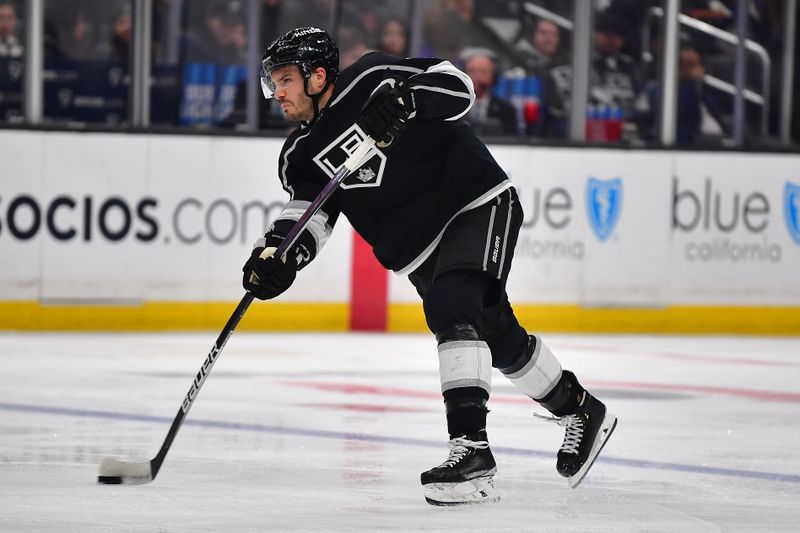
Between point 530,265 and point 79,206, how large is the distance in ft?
8.48

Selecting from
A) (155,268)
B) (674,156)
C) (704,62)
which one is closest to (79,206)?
(155,268)

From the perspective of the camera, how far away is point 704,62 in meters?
10.4

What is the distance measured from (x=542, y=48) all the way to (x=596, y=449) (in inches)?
259

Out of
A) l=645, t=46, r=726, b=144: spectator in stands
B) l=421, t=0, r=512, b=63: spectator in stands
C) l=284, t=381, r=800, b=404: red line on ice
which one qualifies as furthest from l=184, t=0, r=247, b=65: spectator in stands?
l=284, t=381, r=800, b=404: red line on ice

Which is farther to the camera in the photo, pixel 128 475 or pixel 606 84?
pixel 606 84

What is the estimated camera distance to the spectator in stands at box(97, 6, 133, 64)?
9.41 m

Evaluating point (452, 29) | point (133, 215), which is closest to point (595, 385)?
point (133, 215)

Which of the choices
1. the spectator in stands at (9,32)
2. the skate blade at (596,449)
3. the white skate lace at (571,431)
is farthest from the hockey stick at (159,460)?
the spectator in stands at (9,32)

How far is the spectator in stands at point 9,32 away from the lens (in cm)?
912

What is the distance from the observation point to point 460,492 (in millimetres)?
3490

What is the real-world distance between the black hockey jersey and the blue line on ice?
3.09ft

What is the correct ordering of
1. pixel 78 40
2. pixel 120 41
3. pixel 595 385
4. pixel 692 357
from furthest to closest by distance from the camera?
pixel 120 41 → pixel 78 40 → pixel 692 357 → pixel 595 385

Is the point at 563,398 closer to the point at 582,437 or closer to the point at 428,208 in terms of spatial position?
the point at 582,437

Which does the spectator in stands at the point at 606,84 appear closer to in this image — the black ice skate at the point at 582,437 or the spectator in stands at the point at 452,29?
the spectator in stands at the point at 452,29
